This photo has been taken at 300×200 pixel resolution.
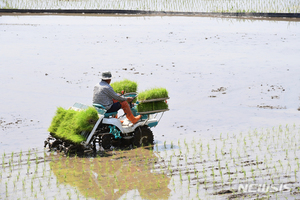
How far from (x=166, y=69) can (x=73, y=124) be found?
6597mm

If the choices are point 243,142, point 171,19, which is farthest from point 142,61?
point 171,19

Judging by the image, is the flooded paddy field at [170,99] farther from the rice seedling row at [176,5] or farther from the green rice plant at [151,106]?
the rice seedling row at [176,5]

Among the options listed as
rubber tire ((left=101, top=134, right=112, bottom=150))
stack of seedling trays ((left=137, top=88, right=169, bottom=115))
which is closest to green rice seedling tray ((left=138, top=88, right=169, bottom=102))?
stack of seedling trays ((left=137, top=88, right=169, bottom=115))

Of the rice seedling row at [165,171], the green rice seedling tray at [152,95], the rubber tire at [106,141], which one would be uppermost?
the green rice seedling tray at [152,95]

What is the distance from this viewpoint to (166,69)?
14164 mm

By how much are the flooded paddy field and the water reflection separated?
0.02 meters

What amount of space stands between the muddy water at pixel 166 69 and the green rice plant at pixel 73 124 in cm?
73

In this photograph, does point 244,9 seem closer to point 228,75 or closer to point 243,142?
point 228,75

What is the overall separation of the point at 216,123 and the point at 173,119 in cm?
102

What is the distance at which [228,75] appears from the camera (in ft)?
45.7

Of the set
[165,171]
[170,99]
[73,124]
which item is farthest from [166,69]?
[165,171]

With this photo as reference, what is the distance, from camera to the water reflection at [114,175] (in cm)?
623

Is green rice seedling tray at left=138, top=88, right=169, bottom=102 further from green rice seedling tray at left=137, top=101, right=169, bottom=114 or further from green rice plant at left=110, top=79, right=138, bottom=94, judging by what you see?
green rice plant at left=110, top=79, right=138, bottom=94

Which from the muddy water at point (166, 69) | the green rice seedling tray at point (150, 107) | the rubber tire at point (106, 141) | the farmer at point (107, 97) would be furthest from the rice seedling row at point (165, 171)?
the muddy water at point (166, 69)
